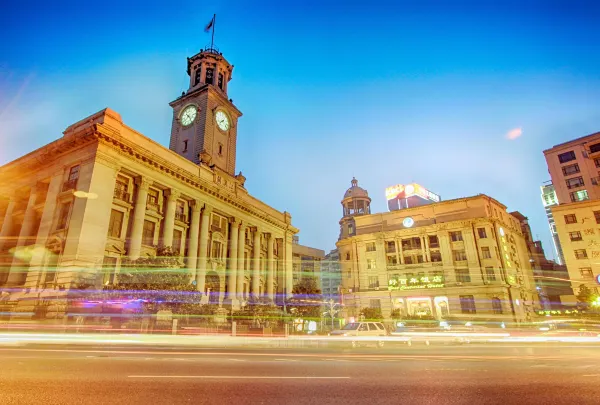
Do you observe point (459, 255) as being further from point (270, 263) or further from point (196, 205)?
point (196, 205)

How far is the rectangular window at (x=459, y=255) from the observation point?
5866cm

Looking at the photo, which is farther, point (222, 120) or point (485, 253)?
point (485, 253)

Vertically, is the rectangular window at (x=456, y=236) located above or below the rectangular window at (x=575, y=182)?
below

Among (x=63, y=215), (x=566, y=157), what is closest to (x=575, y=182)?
(x=566, y=157)

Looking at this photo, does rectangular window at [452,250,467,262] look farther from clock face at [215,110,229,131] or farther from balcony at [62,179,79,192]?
balcony at [62,179,79,192]

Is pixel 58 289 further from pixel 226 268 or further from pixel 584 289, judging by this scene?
pixel 584 289

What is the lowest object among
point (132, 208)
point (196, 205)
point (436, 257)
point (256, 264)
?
point (256, 264)

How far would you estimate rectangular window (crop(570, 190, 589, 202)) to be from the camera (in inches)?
2340

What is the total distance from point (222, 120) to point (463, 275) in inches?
1827

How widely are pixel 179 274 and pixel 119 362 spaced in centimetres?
1496

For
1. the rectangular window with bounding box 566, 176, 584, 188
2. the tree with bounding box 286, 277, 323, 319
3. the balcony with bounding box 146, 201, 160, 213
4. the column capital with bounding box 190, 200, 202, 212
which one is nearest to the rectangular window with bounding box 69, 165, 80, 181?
the balcony with bounding box 146, 201, 160, 213

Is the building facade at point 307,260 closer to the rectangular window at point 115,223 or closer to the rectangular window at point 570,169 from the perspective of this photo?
A: the rectangular window at point 115,223

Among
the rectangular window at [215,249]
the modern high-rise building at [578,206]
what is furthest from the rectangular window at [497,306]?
the rectangular window at [215,249]

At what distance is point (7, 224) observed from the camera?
106 ft
